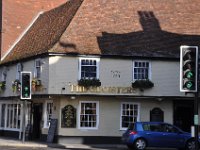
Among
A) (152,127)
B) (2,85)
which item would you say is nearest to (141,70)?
(152,127)

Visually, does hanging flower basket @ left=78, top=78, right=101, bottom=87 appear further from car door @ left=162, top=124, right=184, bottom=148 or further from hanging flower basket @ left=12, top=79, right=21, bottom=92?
hanging flower basket @ left=12, top=79, right=21, bottom=92

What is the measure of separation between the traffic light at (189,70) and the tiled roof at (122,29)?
19.1 m

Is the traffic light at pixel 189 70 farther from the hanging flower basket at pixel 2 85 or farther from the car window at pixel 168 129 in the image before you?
the hanging flower basket at pixel 2 85

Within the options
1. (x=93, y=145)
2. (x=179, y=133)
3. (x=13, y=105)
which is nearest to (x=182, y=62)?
(x=179, y=133)

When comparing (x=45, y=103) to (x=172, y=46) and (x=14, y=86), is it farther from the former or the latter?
(x=172, y=46)

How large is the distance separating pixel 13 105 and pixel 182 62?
2838 centimetres

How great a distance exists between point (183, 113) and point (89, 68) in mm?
7196

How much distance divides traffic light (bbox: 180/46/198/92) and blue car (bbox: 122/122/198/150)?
14.5 metres

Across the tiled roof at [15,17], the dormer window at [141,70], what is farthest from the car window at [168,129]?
the tiled roof at [15,17]

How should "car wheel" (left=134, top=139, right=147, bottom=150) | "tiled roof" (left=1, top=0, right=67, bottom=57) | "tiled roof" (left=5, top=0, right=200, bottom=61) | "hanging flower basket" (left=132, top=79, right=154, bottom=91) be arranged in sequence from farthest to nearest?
"tiled roof" (left=1, top=0, right=67, bottom=57)
"tiled roof" (left=5, top=0, right=200, bottom=61)
"hanging flower basket" (left=132, top=79, right=154, bottom=91)
"car wheel" (left=134, top=139, right=147, bottom=150)

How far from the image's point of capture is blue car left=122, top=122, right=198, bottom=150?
27.4 m

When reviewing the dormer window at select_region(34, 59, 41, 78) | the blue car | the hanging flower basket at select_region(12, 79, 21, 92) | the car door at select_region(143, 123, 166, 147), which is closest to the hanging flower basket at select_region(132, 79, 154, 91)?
the blue car

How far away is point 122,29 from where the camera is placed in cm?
3425

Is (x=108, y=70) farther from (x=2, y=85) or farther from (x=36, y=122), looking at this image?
(x=2, y=85)
